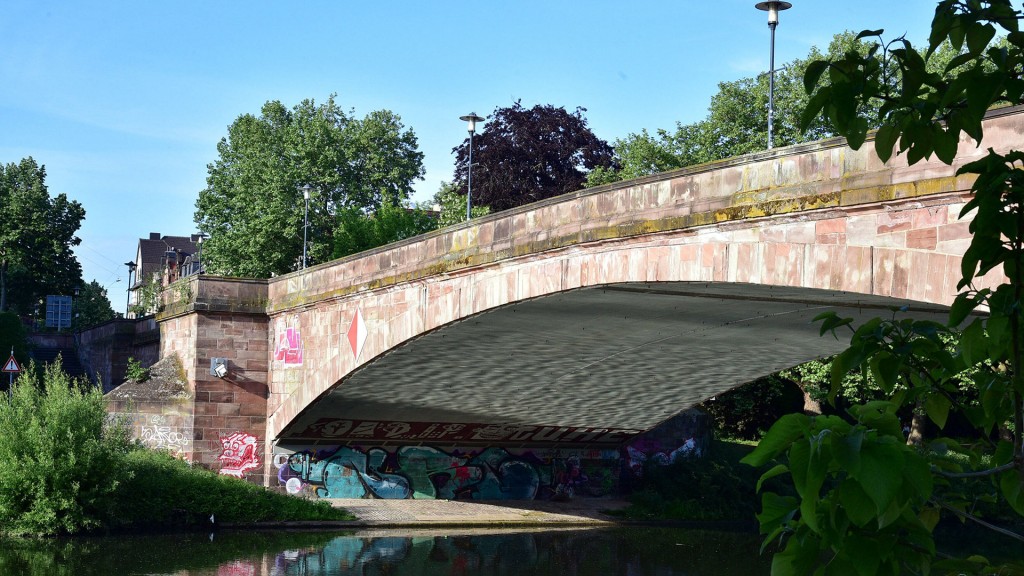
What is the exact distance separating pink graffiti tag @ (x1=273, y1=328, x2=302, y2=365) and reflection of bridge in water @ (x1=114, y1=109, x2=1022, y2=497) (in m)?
0.05

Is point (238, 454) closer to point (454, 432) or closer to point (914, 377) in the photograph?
point (454, 432)

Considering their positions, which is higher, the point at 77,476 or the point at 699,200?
the point at 699,200

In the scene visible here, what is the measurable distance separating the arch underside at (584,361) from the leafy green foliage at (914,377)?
9209 millimetres

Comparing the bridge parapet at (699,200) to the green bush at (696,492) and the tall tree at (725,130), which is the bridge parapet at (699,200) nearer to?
the green bush at (696,492)

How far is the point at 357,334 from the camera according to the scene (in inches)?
861

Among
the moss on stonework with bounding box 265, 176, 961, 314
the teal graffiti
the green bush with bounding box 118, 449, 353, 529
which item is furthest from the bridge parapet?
the teal graffiti

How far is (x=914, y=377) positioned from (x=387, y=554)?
59.7ft

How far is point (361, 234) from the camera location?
42.5 meters

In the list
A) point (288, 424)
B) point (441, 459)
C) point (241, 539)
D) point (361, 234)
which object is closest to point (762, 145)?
point (361, 234)

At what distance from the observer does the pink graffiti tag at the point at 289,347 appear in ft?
79.5

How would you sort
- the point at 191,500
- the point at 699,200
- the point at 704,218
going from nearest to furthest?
the point at 704,218 < the point at 699,200 < the point at 191,500

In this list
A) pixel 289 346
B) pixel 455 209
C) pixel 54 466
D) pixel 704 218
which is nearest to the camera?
pixel 704 218

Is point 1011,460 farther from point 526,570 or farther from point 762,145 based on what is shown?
point 762,145

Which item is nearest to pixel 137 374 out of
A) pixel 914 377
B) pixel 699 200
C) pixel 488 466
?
pixel 488 466
